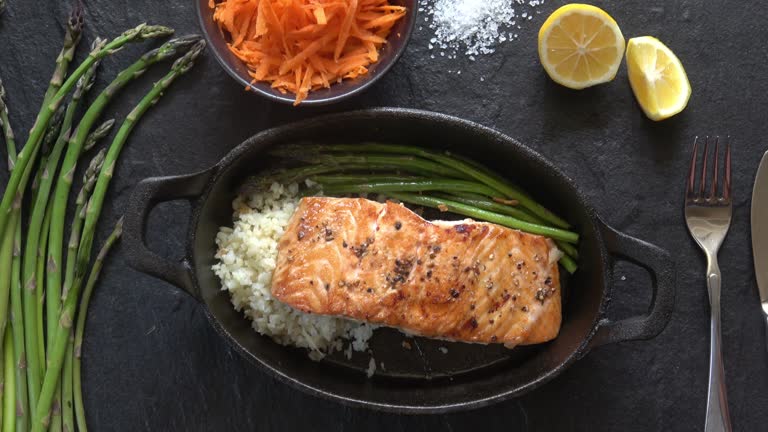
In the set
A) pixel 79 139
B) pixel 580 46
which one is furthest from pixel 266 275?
pixel 580 46

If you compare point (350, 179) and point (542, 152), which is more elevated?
point (542, 152)

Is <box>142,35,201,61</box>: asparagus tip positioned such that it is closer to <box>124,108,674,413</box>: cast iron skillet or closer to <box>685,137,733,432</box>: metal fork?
<box>124,108,674,413</box>: cast iron skillet

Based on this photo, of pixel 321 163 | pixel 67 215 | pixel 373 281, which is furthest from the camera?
pixel 67 215

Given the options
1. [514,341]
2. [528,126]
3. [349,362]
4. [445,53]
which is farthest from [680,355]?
[445,53]

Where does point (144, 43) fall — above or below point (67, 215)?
above

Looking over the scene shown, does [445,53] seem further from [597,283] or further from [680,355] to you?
[680,355]

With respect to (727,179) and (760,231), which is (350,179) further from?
(760,231)
